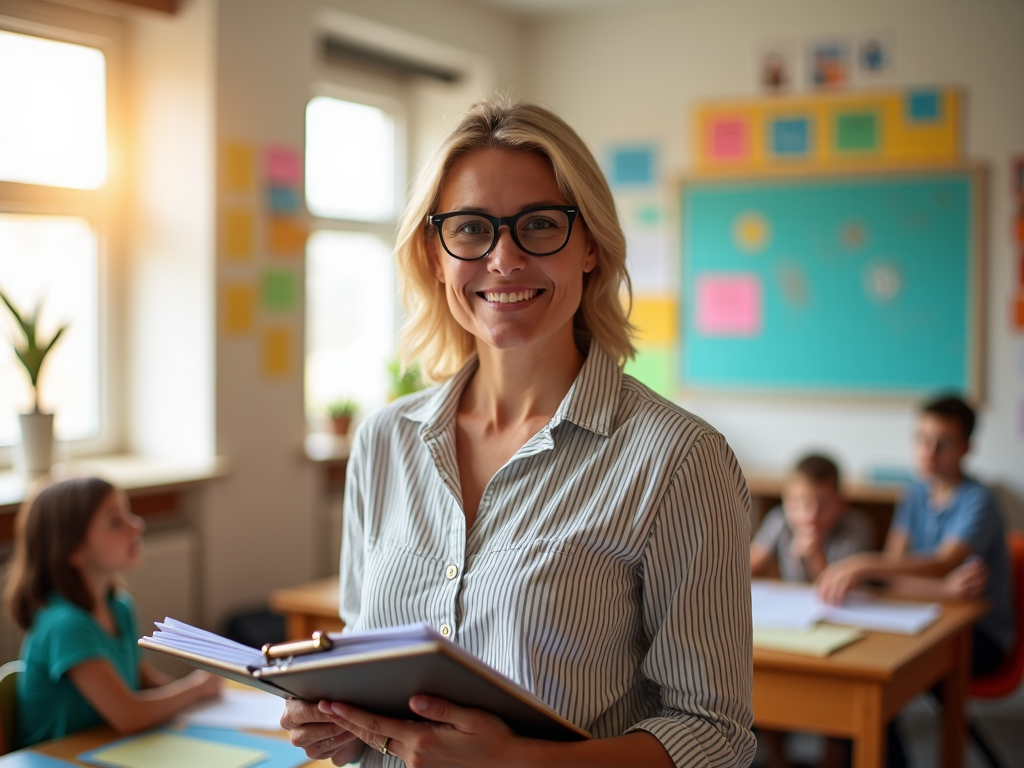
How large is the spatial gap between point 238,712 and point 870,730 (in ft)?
4.28

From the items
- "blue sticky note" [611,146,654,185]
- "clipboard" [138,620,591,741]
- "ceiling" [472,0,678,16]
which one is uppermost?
"ceiling" [472,0,678,16]

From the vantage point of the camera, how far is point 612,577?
4.07 feet

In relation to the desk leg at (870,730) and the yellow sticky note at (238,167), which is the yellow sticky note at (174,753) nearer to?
the desk leg at (870,730)

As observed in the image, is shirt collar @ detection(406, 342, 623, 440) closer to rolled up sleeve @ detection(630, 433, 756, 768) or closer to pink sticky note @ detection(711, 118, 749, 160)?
rolled up sleeve @ detection(630, 433, 756, 768)

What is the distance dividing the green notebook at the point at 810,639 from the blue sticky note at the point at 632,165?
2.79m

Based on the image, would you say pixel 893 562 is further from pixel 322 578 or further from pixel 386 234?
pixel 386 234

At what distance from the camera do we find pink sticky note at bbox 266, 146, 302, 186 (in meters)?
3.74

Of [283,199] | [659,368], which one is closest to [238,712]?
[283,199]

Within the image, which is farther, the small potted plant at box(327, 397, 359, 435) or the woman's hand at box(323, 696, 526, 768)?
the small potted plant at box(327, 397, 359, 435)

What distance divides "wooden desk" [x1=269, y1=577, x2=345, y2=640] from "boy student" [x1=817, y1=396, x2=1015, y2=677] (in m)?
1.30

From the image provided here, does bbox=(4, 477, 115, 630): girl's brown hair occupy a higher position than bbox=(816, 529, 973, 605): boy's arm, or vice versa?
bbox=(4, 477, 115, 630): girl's brown hair

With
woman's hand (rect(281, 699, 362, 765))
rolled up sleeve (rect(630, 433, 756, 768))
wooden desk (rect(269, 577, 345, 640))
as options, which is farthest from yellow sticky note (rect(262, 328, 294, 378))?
rolled up sleeve (rect(630, 433, 756, 768))

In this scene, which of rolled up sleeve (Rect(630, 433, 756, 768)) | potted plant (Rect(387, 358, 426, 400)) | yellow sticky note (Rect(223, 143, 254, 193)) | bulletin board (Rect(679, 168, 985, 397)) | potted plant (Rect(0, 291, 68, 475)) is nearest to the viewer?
rolled up sleeve (Rect(630, 433, 756, 768))

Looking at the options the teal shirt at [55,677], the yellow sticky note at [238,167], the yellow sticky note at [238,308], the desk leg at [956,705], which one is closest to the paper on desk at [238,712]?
the teal shirt at [55,677]
